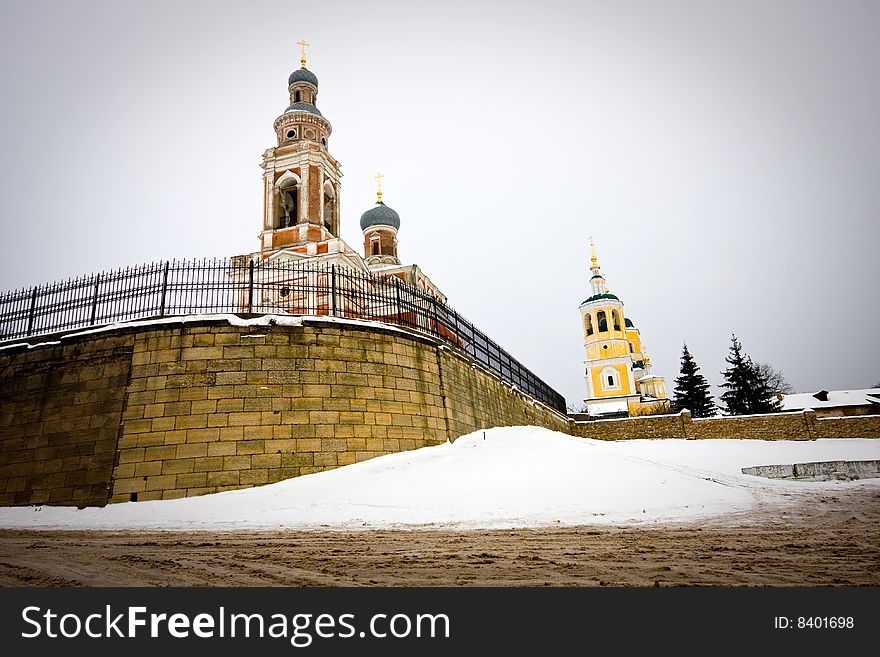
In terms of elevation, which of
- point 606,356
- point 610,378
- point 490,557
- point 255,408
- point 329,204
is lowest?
point 490,557

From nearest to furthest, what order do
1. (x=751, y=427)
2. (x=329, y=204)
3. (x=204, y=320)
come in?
(x=204, y=320), (x=751, y=427), (x=329, y=204)

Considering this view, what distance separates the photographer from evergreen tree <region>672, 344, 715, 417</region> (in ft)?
174

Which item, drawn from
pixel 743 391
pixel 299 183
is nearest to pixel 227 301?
pixel 299 183

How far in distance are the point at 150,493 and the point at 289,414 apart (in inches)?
127

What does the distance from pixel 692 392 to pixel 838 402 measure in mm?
11752

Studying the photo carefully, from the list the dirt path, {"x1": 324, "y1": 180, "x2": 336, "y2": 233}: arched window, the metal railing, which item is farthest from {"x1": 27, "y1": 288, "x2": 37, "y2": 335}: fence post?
{"x1": 324, "y1": 180, "x2": 336, "y2": 233}: arched window

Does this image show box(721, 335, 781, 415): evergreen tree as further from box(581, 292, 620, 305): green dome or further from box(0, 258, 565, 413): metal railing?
box(0, 258, 565, 413): metal railing

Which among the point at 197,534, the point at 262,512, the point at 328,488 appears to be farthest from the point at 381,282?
the point at 197,534

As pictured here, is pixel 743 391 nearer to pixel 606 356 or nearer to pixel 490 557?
pixel 606 356

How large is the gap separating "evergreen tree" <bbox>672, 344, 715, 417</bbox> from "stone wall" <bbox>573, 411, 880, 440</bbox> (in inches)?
941

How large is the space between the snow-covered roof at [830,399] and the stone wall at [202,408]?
4143 centimetres

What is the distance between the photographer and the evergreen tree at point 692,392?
53.1 m

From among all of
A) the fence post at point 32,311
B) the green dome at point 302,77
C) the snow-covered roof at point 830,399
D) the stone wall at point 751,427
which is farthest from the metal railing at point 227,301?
the snow-covered roof at point 830,399

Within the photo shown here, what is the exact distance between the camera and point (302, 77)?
39406mm
